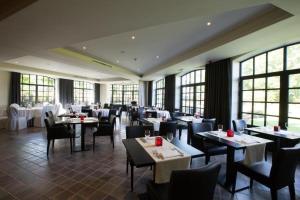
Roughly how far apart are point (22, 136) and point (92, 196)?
4.74m

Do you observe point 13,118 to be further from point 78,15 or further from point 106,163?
point 78,15

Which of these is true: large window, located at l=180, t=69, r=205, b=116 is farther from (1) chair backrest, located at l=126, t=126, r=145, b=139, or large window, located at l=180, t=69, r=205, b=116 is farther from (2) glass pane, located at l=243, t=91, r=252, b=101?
(1) chair backrest, located at l=126, t=126, r=145, b=139

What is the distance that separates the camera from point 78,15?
100 inches

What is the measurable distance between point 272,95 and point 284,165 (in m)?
3.26

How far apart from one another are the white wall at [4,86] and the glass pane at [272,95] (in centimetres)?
1132

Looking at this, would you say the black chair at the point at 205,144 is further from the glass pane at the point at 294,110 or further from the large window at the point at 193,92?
the large window at the point at 193,92

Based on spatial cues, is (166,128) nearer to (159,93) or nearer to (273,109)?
(273,109)

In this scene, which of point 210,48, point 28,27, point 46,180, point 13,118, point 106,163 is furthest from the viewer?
point 13,118

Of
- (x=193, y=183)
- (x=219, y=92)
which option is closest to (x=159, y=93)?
(x=219, y=92)

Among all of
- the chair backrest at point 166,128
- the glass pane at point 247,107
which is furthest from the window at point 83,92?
the glass pane at point 247,107

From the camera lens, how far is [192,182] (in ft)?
4.34

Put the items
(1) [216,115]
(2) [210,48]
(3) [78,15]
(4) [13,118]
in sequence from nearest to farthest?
(3) [78,15], (2) [210,48], (1) [216,115], (4) [13,118]

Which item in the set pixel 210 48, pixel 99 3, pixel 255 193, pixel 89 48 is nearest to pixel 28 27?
pixel 99 3

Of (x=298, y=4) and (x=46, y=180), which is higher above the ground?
(x=298, y=4)
